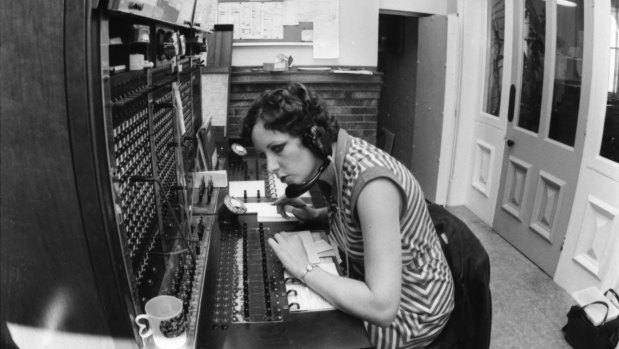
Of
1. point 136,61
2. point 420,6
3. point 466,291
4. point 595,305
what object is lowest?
point 595,305

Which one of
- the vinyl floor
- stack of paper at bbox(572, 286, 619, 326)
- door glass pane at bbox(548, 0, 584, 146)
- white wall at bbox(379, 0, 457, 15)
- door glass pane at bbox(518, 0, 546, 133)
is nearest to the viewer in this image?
stack of paper at bbox(572, 286, 619, 326)

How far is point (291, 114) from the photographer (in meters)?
1.29

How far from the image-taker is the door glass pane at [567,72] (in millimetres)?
2703

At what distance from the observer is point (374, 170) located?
1201 millimetres

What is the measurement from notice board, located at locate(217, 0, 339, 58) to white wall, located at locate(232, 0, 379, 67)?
0.05m

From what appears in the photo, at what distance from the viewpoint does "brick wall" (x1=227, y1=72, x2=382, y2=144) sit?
3.59m

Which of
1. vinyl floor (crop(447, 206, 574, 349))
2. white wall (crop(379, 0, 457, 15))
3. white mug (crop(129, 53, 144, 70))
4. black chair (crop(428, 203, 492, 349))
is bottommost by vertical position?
vinyl floor (crop(447, 206, 574, 349))

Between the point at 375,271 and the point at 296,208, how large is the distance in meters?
0.62

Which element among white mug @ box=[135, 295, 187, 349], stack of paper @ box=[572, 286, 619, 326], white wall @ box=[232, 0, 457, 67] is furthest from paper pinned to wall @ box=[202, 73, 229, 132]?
stack of paper @ box=[572, 286, 619, 326]

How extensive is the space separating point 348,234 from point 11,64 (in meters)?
0.95

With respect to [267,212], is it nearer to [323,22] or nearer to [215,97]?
[215,97]

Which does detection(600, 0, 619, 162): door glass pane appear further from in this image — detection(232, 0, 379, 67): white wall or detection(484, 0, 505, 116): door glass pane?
detection(232, 0, 379, 67): white wall

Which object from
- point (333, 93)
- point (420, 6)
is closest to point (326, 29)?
point (333, 93)

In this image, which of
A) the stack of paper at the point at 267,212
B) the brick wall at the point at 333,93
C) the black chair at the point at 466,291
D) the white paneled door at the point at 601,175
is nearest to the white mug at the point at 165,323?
the stack of paper at the point at 267,212
